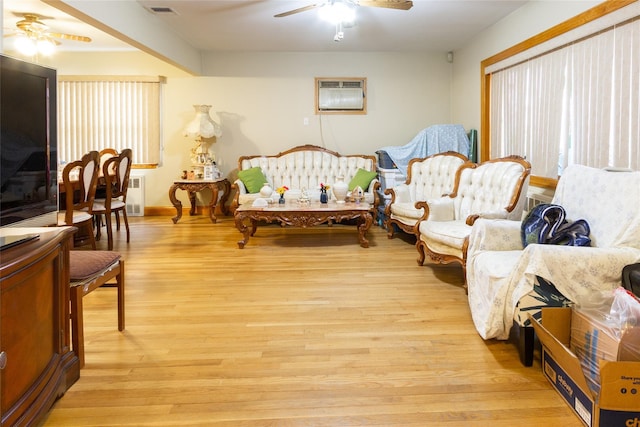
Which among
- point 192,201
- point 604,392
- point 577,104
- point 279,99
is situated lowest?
point 604,392

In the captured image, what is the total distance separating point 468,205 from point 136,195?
5.08m

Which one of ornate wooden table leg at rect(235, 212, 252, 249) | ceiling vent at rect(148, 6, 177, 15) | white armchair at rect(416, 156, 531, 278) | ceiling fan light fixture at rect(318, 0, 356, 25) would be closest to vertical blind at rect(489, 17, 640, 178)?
white armchair at rect(416, 156, 531, 278)

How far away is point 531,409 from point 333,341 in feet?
3.30

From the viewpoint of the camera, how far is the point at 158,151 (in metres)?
6.83

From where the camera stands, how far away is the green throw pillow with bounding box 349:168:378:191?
19.5 ft

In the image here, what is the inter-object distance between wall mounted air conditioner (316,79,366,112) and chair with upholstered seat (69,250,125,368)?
16.3 feet

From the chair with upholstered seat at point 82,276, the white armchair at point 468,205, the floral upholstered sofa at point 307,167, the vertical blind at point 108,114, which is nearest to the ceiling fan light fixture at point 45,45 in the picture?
the vertical blind at point 108,114

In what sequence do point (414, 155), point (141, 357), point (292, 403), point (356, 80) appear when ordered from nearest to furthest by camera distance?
point (292, 403) → point (141, 357) → point (414, 155) → point (356, 80)

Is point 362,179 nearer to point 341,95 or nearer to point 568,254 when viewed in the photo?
point 341,95

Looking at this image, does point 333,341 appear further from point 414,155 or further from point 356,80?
point 356,80

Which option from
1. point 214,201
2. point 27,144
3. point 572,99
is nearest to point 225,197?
point 214,201

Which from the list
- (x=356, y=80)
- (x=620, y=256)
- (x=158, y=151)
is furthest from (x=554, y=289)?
(x=158, y=151)

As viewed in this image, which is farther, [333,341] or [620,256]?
[333,341]

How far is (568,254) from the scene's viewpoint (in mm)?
2070
